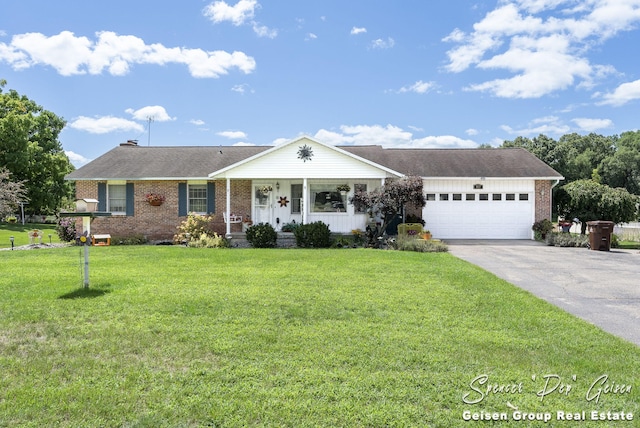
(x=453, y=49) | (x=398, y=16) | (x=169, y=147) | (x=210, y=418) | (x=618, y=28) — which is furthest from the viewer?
(x=169, y=147)

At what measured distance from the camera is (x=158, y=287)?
7.91 meters

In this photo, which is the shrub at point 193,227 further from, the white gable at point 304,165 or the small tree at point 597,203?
the small tree at point 597,203

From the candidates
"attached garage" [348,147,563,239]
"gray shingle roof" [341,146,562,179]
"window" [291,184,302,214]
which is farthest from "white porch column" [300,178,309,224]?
"attached garage" [348,147,563,239]

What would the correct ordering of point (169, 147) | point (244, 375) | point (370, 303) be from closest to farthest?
point (244, 375) → point (370, 303) → point (169, 147)

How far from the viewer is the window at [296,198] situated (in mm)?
18391

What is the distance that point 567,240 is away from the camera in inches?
653

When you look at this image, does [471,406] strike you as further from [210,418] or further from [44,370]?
[44,370]

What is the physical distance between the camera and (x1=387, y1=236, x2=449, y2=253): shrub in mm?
14398

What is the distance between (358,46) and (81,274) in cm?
1404

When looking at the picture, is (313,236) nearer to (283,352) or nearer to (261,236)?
(261,236)

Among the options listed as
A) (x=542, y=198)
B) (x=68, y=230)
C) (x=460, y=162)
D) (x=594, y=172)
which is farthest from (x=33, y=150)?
(x=594, y=172)

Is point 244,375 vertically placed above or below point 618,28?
below

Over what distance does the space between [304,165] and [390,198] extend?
12.6 ft

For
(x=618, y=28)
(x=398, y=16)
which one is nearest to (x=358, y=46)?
(x=398, y=16)
